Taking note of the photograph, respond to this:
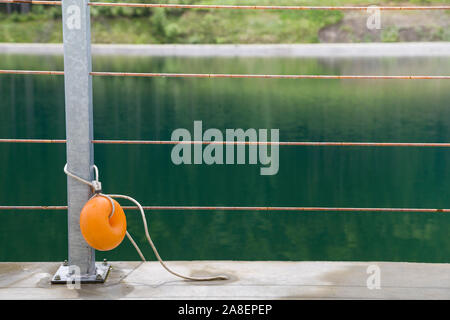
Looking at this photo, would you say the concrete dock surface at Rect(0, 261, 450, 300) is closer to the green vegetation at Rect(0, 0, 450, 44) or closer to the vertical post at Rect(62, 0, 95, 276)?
the vertical post at Rect(62, 0, 95, 276)

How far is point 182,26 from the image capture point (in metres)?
37.7

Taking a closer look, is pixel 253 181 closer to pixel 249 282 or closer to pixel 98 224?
pixel 249 282

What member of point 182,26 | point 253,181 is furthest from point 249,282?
point 182,26

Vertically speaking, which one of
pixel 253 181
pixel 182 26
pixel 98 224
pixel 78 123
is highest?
pixel 182 26

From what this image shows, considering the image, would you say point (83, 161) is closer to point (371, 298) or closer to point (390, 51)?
point (371, 298)

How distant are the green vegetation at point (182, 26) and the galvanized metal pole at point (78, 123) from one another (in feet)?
116

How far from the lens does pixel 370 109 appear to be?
1418cm

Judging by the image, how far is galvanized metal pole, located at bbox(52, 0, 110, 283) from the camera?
1548mm

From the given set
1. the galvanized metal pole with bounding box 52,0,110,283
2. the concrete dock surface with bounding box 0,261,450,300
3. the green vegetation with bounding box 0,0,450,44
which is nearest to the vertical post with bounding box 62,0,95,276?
the galvanized metal pole with bounding box 52,0,110,283

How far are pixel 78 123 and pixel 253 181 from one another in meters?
5.32

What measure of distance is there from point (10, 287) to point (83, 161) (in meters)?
0.38

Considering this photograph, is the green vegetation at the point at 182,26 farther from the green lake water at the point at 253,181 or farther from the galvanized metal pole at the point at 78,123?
the galvanized metal pole at the point at 78,123

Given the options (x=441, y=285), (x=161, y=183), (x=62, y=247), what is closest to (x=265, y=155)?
(x=161, y=183)
